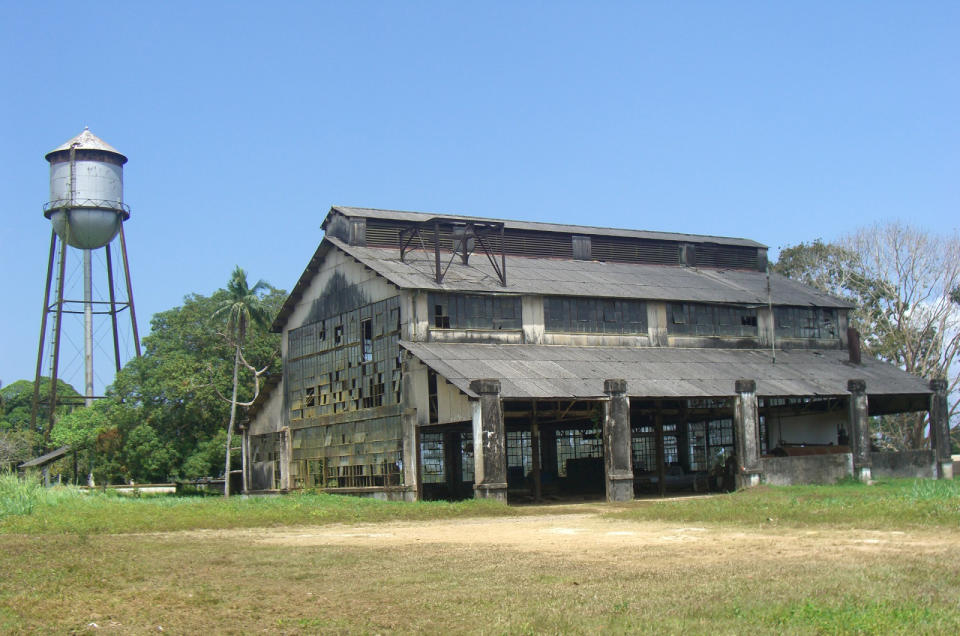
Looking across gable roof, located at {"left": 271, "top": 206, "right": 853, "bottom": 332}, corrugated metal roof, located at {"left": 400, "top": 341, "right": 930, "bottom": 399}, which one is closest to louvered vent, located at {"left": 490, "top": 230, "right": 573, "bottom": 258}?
gable roof, located at {"left": 271, "top": 206, "right": 853, "bottom": 332}

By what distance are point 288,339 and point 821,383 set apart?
70.6ft

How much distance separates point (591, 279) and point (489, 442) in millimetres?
13275

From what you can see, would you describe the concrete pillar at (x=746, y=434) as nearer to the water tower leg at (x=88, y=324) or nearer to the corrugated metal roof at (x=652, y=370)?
the corrugated metal roof at (x=652, y=370)

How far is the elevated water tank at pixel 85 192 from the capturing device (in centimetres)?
5784

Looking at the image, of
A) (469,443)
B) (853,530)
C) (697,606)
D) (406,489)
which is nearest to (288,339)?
(469,443)

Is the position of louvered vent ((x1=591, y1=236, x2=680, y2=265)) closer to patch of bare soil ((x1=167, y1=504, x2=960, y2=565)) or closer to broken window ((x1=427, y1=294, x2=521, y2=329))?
broken window ((x1=427, y1=294, x2=521, y2=329))

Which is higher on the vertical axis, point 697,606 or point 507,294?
point 507,294

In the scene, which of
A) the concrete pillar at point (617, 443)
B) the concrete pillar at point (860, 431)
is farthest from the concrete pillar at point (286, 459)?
the concrete pillar at point (860, 431)

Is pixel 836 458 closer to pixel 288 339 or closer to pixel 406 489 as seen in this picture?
pixel 406 489

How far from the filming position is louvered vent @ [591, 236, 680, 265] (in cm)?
4509

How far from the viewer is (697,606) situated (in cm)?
1070

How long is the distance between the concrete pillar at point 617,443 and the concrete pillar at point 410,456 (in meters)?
6.57

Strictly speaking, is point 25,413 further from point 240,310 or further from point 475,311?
point 475,311

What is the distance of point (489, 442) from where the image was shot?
29.3m
